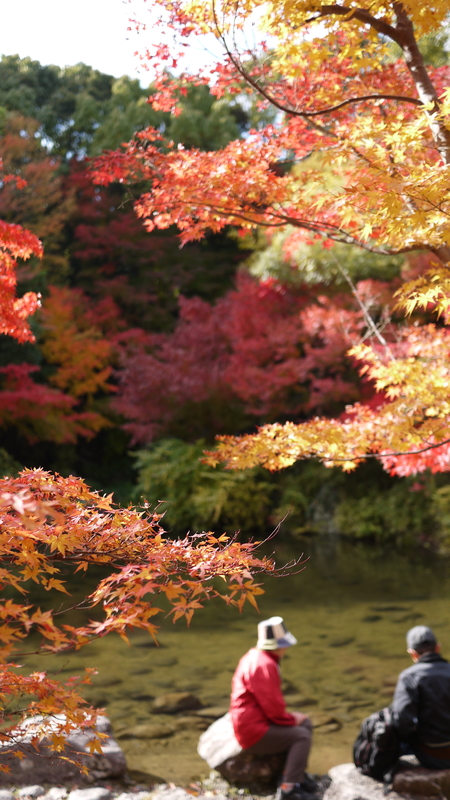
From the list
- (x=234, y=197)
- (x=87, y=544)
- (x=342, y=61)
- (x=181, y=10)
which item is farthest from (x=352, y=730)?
(x=181, y=10)

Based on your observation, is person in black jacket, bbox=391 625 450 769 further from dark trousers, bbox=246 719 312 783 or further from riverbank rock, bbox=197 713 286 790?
riverbank rock, bbox=197 713 286 790

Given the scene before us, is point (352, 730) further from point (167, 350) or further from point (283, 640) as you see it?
point (167, 350)

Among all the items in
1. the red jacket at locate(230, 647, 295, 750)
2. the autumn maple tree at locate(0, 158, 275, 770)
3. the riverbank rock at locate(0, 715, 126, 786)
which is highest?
the autumn maple tree at locate(0, 158, 275, 770)

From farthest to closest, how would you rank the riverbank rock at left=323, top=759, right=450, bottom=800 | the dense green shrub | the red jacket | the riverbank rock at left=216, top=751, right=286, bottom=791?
1. the dense green shrub
2. the riverbank rock at left=216, top=751, right=286, bottom=791
3. the red jacket
4. the riverbank rock at left=323, top=759, right=450, bottom=800

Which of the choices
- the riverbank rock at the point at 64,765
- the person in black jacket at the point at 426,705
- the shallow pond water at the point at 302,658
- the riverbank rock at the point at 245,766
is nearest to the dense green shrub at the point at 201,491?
the shallow pond water at the point at 302,658

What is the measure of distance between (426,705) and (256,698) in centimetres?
96

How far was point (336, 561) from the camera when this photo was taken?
9828 millimetres

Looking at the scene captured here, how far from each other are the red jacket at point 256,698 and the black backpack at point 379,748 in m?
0.48

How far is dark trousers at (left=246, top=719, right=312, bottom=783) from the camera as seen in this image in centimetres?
363

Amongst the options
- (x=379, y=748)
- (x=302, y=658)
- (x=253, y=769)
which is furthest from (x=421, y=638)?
(x=302, y=658)

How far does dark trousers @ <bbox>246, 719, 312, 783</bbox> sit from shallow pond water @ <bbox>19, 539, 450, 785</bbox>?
58 cm

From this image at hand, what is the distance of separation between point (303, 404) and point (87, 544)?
9.61m

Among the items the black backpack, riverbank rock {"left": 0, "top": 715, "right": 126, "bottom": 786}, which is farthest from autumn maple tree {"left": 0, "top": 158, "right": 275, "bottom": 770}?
riverbank rock {"left": 0, "top": 715, "right": 126, "bottom": 786}

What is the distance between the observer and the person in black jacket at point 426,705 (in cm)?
332
